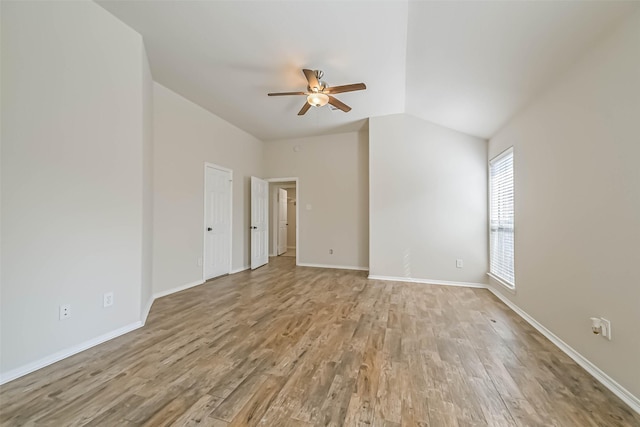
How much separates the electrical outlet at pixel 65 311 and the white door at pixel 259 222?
11.3 ft

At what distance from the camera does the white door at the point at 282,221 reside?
7.50m

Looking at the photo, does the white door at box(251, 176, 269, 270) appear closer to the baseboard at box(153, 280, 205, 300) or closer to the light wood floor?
the baseboard at box(153, 280, 205, 300)

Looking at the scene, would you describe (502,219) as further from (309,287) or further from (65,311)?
(65,311)

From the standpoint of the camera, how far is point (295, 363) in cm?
192

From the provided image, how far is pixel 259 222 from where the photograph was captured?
18.6ft

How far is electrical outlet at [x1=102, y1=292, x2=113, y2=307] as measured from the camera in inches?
88.8

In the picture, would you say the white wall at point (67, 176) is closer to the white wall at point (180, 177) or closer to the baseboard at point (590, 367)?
the white wall at point (180, 177)

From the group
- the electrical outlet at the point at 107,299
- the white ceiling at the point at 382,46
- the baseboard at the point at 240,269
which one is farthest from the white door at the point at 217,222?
the electrical outlet at the point at 107,299

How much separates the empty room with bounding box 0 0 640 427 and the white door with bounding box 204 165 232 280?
43cm

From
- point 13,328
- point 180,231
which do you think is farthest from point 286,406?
point 180,231

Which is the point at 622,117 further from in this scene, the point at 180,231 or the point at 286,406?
the point at 180,231

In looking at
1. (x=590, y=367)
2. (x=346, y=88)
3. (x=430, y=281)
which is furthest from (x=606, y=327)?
(x=346, y=88)

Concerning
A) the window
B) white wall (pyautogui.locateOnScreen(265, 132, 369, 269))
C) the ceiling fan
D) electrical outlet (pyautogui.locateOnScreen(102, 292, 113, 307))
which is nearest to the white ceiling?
the ceiling fan

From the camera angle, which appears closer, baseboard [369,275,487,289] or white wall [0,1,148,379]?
white wall [0,1,148,379]
